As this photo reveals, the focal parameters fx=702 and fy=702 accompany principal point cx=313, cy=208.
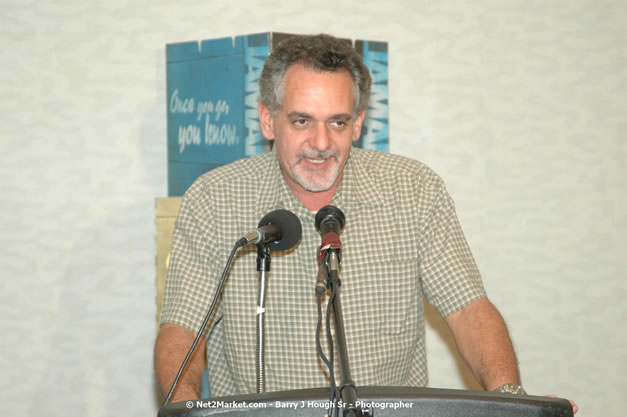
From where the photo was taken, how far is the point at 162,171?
2.88m

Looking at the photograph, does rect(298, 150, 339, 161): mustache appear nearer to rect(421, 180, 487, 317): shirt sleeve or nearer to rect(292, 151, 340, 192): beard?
rect(292, 151, 340, 192): beard

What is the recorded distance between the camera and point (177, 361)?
171cm

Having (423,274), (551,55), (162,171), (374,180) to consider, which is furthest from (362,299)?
(551,55)

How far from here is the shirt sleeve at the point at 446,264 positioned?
1893 millimetres

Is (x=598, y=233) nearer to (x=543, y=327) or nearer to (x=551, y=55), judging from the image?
(x=543, y=327)

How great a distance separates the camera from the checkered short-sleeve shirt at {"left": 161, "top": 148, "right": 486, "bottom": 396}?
1914 mm

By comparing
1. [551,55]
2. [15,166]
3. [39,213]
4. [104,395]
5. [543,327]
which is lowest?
[104,395]

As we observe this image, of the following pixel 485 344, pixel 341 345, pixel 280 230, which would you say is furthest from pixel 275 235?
pixel 485 344

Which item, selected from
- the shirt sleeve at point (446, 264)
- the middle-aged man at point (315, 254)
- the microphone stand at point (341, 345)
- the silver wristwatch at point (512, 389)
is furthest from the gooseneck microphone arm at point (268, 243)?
the shirt sleeve at point (446, 264)

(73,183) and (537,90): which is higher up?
(537,90)

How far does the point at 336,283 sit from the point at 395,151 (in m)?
1.98

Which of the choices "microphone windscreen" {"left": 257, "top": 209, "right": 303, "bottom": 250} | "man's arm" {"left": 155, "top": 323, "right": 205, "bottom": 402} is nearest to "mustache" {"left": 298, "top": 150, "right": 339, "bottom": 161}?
"microphone windscreen" {"left": 257, "top": 209, "right": 303, "bottom": 250}

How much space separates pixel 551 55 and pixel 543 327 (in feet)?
4.08

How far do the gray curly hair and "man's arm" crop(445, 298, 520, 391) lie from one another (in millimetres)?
646
